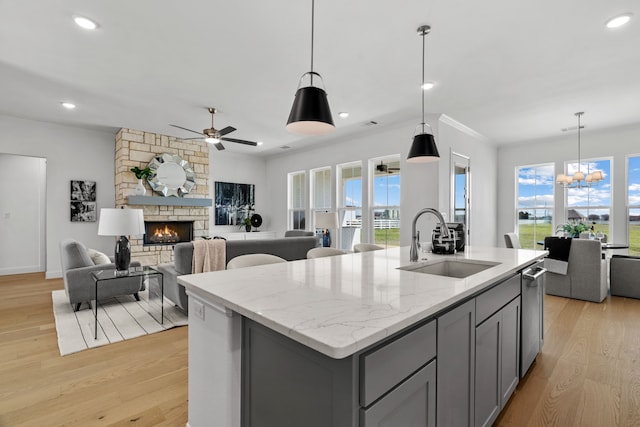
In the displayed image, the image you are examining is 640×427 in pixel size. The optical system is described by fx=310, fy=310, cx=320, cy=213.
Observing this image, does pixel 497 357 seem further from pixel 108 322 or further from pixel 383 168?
pixel 383 168

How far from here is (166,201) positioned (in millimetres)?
6129

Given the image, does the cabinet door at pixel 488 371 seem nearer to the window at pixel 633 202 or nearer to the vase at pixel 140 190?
the window at pixel 633 202

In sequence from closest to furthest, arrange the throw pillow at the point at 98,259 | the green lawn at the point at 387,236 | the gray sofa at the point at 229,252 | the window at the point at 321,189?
the gray sofa at the point at 229,252 → the throw pillow at the point at 98,259 → the green lawn at the point at 387,236 → the window at the point at 321,189

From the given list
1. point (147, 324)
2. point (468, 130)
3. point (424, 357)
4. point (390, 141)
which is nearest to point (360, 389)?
point (424, 357)

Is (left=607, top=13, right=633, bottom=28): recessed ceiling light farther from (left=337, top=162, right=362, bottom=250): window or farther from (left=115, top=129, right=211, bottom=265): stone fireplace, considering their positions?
(left=115, top=129, right=211, bottom=265): stone fireplace

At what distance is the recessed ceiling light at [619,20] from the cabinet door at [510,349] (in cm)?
242

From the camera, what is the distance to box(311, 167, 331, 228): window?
7000mm

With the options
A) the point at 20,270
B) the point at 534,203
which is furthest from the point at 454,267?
the point at 20,270

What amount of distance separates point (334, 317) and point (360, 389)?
0.21 metres

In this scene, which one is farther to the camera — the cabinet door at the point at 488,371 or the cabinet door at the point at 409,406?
the cabinet door at the point at 488,371

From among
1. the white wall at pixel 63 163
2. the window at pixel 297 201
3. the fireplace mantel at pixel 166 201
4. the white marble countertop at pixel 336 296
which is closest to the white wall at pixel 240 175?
the window at pixel 297 201

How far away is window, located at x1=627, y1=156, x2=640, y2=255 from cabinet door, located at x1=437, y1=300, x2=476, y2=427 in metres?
6.15

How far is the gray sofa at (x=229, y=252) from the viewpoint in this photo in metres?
3.43

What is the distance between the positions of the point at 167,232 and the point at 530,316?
6.26 m
